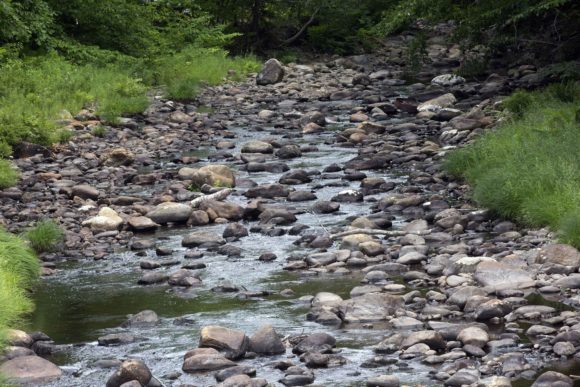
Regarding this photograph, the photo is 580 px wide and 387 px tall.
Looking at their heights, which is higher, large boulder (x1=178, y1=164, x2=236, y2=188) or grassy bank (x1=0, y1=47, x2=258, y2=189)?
grassy bank (x1=0, y1=47, x2=258, y2=189)

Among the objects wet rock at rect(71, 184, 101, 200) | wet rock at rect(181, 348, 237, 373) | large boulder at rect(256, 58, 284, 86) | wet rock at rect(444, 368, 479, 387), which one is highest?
large boulder at rect(256, 58, 284, 86)

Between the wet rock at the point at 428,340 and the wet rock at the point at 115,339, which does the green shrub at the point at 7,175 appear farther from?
the wet rock at the point at 428,340

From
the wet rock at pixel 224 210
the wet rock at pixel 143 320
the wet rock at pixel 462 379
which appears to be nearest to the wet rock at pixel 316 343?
the wet rock at pixel 462 379

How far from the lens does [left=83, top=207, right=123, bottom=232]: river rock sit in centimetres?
1095

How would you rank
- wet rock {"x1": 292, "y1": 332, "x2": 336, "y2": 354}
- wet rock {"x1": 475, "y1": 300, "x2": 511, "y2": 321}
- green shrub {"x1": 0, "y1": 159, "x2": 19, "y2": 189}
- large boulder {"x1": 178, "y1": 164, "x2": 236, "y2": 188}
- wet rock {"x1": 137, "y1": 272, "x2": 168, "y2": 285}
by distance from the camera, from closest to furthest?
wet rock {"x1": 292, "y1": 332, "x2": 336, "y2": 354} → wet rock {"x1": 475, "y1": 300, "x2": 511, "y2": 321} → wet rock {"x1": 137, "y1": 272, "x2": 168, "y2": 285} → green shrub {"x1": 0, "y1": 159, "x2": 19, "y2": 189} → large boulder {"x1": 178, "y1": 164, "x2": 236, "y2": 188}

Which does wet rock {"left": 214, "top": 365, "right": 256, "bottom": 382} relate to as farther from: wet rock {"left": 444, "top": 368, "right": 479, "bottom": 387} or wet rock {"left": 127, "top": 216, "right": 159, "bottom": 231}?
wet rock {"left": 127, "top": 216, "right": 159, "bottom": 231}

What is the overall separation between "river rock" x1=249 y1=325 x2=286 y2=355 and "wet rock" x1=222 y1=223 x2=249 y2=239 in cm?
370

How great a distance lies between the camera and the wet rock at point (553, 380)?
5.64 metres

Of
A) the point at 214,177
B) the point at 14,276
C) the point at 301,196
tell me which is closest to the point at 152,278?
the point at 14,276

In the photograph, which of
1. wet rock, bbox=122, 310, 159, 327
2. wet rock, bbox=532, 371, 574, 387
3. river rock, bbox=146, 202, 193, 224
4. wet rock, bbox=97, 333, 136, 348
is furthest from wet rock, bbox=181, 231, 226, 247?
wet rock, bbox=532, 371, 574, 387

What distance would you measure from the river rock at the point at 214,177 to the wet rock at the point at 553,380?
7.63m

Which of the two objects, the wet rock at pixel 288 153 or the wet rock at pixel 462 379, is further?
the wet rock at pixel 288 153

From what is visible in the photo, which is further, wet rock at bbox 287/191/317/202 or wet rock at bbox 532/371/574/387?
wet rock at bbox 287/191/317/202

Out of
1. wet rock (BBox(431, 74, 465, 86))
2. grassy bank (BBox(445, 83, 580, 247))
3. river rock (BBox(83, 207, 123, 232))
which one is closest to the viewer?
grassy bank (BBox(445, 83, 580, 247))
